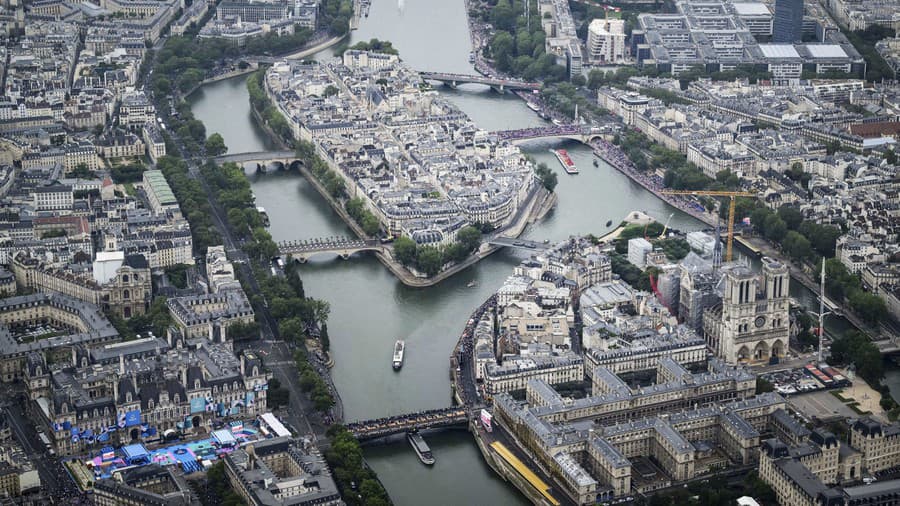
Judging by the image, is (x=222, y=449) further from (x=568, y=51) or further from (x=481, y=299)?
(x=568, y=51)

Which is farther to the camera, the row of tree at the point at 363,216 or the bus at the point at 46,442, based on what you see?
the row of tree at the point at 363,216

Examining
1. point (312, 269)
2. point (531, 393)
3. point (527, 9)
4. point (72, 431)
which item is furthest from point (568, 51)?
point (72, 431)

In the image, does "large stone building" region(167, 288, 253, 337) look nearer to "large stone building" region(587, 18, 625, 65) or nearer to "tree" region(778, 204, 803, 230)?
"tree" region(778, 204, 803, 230)

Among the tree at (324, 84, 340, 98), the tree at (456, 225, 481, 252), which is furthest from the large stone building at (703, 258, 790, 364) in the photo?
the tree at (324, 84, 340, 98)

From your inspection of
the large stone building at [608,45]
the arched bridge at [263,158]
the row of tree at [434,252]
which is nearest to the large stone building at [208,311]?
the row of tree at [434,252]

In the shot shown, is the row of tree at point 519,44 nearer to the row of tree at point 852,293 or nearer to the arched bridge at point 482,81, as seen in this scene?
the arched bridge at point 482,81

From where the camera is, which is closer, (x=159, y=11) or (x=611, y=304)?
(x=611, y=304)
